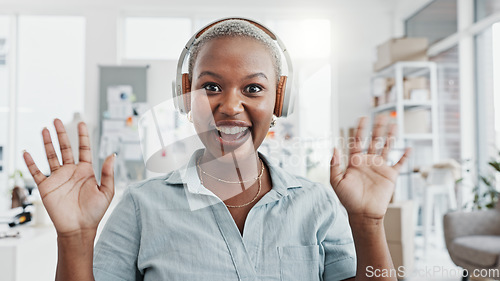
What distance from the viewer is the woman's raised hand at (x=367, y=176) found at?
2.04 ft

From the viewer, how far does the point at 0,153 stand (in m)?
4.61

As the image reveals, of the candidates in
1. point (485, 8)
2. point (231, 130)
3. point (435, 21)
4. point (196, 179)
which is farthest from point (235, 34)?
point (435, 21)

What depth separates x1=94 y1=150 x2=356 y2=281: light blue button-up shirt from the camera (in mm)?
655

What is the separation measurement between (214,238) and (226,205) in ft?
0.22

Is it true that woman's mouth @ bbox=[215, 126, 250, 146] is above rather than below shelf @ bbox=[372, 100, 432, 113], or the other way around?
below

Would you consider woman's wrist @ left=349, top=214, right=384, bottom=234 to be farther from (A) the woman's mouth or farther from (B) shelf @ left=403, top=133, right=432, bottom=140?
(B) shelf @ left=403, top=133, right=432, bottom=140

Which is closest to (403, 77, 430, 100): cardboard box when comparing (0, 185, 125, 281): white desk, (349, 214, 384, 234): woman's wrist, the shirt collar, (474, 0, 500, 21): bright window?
(474, 0, 500, 21): bright window

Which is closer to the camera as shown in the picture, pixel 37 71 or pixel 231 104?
pixel 231 104

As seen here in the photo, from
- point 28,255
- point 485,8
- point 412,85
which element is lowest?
point 28,255

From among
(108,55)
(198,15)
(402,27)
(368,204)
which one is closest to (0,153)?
(108,55)

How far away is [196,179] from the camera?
0.73 m

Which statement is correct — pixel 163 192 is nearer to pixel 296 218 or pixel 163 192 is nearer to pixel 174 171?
pixel 174 171

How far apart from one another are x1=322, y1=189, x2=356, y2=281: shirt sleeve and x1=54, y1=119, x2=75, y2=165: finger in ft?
1.34

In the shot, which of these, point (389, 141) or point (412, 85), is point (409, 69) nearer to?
point (412, 85)
